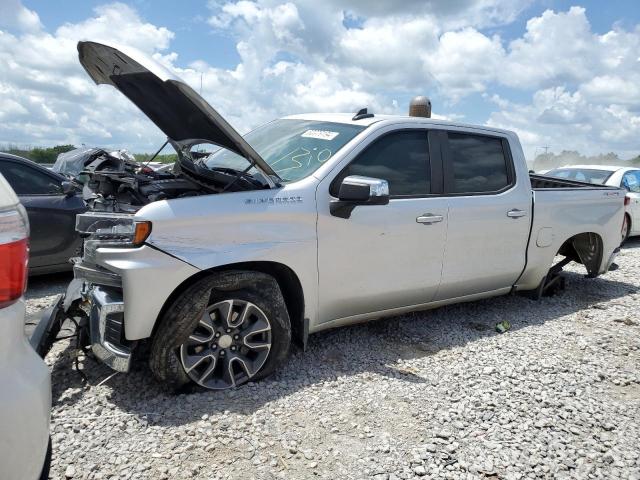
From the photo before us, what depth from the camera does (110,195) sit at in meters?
3.48

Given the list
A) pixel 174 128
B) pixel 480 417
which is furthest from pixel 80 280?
pixel 480 417

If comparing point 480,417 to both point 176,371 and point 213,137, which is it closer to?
point 176,371

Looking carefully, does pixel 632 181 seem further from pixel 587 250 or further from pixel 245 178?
pixel 245 178

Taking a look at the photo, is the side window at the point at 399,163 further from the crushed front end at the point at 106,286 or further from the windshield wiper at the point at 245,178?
the crushed front end at the point at 106,286

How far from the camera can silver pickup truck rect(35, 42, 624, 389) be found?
9.35ft

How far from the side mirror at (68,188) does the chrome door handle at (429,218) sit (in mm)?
4045

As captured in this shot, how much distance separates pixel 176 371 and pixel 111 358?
39 centimetres

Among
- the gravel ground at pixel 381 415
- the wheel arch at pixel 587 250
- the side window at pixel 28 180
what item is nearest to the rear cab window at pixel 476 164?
the gravel ground at pixel 381 415

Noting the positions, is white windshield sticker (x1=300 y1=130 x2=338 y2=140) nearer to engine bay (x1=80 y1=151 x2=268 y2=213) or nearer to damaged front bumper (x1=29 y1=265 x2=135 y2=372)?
engine bay (x1=80 y1=151 x2=268 y2=213)

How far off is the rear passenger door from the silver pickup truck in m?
0.01

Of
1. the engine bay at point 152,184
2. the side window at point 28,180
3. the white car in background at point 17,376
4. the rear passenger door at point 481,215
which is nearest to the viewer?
the white car in background at point 17,376

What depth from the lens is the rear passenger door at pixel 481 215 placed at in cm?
402

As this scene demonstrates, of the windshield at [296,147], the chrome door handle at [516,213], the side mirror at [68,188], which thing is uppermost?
the windshield at [296,147]

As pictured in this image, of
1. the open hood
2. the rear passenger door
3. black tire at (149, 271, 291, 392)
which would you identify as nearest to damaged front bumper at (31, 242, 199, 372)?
black tire at (149, 271, 291, 392)
